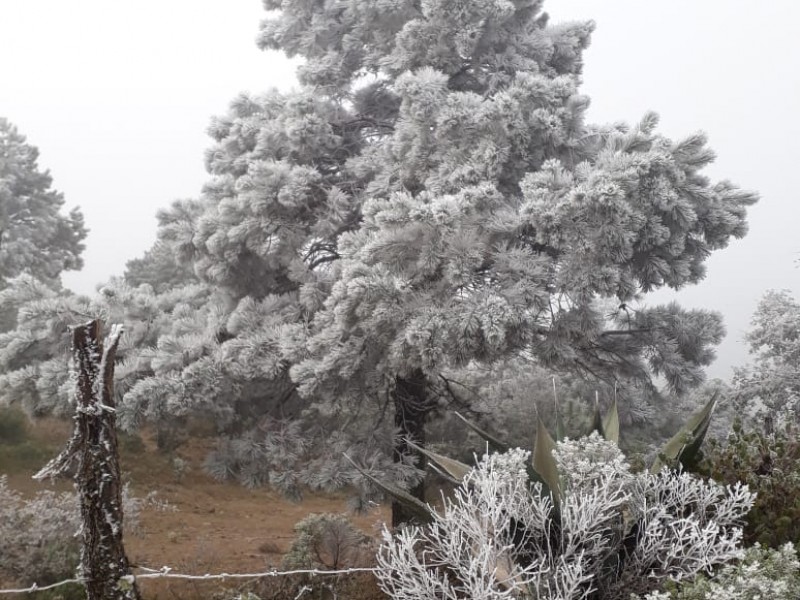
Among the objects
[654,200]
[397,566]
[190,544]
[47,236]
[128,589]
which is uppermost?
[47,236]

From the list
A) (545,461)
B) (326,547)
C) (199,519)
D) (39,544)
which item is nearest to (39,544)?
(39,544)

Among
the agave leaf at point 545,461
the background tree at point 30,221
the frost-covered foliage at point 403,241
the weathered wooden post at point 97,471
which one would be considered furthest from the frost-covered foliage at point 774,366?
the background tree at point 30,221

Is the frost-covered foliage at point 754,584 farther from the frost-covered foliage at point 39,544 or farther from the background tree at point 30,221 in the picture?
the background tree at point 30,221

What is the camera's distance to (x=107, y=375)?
4598 millimetres

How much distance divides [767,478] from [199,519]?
32.7 feet

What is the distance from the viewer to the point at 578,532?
3.71 metres

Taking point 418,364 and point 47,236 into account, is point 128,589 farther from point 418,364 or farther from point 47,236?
→ point 47,236

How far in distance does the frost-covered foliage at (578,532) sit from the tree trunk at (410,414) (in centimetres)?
387

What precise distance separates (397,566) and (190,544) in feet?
24.5

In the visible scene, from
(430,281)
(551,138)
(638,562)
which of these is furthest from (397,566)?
(551,138)

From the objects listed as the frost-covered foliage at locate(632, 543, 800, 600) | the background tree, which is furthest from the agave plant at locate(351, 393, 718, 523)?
the background tree

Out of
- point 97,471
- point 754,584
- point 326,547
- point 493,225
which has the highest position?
point 493,225

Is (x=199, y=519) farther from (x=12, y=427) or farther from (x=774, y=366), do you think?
(x=774, y=366)

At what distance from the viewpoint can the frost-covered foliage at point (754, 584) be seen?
128 inches
